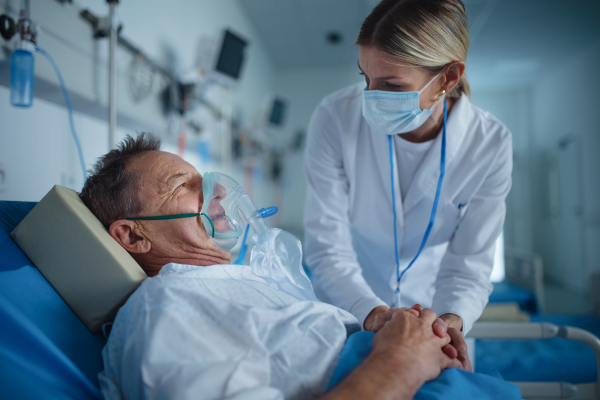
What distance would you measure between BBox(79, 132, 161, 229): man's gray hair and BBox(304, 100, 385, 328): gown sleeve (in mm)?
595

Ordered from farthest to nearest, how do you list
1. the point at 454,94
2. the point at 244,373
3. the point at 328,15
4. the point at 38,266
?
1. the point at 328,15
2. the point at 454,94
3. the point at 38,266
4. the point at 244,373

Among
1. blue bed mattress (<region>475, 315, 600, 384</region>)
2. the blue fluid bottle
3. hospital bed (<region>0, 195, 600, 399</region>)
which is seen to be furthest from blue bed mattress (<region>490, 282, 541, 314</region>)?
the blue fluid bottle

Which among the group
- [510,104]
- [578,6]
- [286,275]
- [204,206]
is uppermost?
[578,6]

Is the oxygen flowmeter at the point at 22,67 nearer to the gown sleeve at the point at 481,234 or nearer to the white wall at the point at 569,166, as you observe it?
the gown sleeve at the point at 481,234

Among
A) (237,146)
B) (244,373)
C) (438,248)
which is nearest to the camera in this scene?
(244,373)

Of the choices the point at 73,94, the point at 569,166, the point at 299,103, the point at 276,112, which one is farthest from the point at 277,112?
the point at 569,166

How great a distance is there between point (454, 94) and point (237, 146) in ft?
8.50

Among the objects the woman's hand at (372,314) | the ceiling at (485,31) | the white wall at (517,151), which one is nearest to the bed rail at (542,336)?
the woman's hand at (372,314)

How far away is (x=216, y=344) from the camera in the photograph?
0.67 m

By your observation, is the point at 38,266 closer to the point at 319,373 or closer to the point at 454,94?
the point at 319,373

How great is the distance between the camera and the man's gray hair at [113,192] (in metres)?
1.00

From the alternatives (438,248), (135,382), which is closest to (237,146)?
(438,248)

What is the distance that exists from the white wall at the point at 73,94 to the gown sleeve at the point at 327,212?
0.93 meters

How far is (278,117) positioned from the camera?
162 inches
